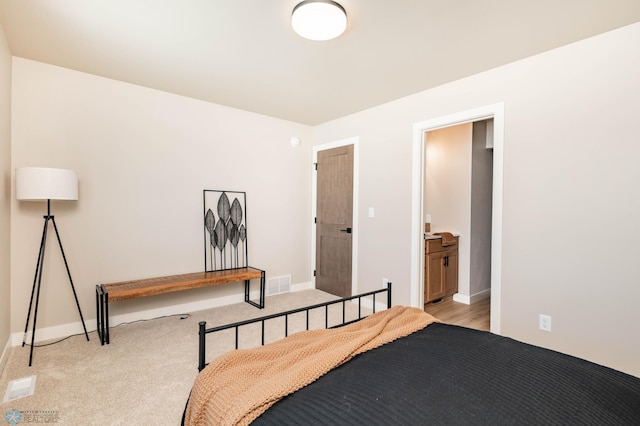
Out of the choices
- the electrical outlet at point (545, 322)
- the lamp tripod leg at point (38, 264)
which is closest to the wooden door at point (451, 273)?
the electrical outlet at point (545, 322)

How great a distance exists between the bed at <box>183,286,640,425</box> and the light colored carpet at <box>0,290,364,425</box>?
90 cm

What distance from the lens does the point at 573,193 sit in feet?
7.63

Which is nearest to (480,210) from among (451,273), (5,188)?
(451,273)

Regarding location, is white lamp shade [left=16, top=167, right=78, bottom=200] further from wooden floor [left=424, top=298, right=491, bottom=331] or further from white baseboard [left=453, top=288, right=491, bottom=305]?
white baseboard [left=453, top=288, right=491, bottom=305]

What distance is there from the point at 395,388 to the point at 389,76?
2.67m

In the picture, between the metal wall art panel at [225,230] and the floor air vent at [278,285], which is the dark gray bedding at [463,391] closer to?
the metal wall art panel at [225,230]

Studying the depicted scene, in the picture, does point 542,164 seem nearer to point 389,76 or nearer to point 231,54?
point 389,76

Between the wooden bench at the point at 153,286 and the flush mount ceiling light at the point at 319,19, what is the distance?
2489 mm

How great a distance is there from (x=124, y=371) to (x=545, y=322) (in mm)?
3218

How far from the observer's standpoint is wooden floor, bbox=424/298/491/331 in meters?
3.27

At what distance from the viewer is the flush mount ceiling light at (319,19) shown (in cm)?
189

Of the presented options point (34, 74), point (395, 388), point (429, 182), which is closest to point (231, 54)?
point (34, 74)

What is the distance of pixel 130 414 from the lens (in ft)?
5.88

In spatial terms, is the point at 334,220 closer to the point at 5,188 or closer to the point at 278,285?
the point at 278,285
